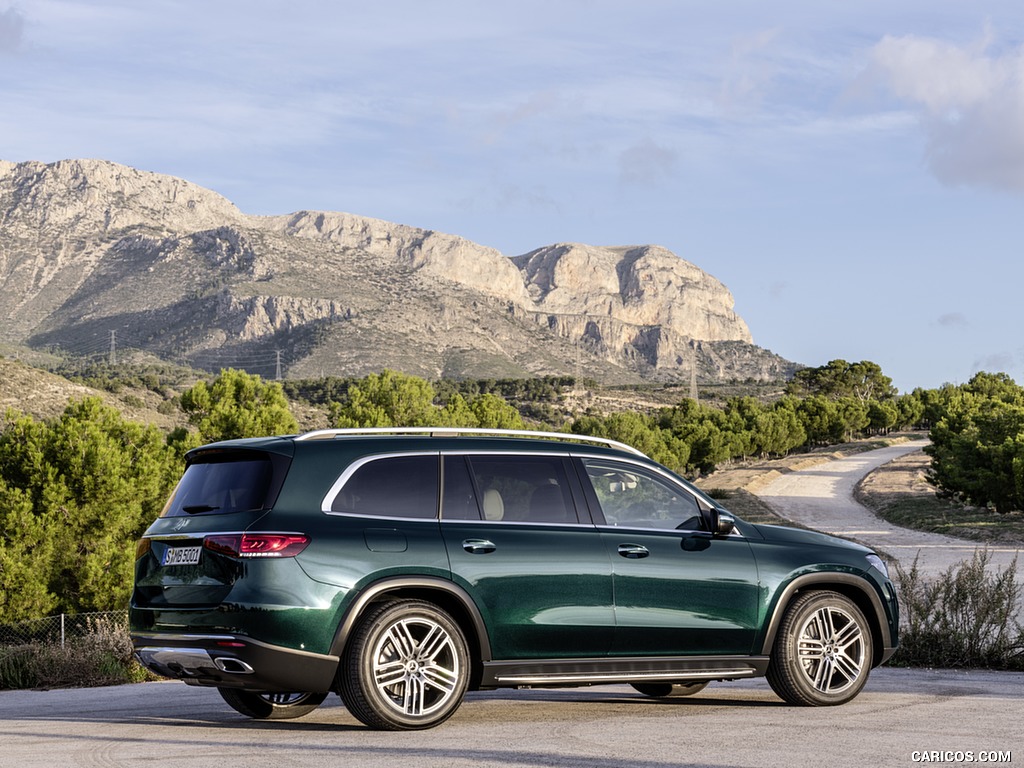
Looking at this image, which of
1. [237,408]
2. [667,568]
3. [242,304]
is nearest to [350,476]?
[667,568]

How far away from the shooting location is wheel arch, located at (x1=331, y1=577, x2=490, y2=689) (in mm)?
7277

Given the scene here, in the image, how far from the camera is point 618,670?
26.2ft

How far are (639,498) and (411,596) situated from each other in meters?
1.79

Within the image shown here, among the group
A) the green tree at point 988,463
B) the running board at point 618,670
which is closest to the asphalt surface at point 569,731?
the running board at point 618,670

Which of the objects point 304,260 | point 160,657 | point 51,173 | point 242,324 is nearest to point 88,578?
point 160,657

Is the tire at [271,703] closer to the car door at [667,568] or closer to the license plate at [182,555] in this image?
the license plate at [182,555]

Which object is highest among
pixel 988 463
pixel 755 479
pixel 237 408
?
pixel 237 408

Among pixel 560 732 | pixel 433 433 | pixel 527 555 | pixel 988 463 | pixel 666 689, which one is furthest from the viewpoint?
pixel 988 463

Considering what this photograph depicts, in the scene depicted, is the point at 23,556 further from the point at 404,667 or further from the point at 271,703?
the point at 404,667

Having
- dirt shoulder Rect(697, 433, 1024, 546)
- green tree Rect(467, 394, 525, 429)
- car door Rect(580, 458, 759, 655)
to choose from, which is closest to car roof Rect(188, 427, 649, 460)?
car door Rect(580, 458, 759, 655)

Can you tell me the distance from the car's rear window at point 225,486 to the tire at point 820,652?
3716mm

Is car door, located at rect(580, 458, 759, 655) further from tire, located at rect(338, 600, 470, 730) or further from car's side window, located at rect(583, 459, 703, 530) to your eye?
tire, located at rect(338, 600, 470, 730)

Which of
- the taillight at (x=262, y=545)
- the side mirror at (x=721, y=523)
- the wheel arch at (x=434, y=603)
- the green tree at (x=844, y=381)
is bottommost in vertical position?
the wheel arch at (x=434, y=603)

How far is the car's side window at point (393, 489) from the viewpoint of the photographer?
759 centimetres
